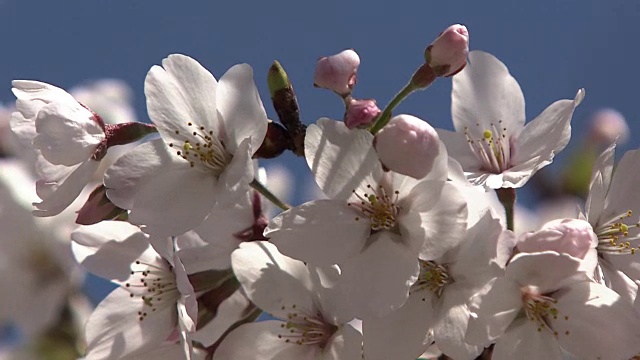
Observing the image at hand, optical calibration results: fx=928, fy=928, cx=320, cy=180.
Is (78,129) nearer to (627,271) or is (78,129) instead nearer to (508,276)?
(508,276)

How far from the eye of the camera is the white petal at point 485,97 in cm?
184

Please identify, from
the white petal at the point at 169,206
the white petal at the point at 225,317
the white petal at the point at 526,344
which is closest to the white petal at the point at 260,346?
the white petal at the point at 225,317

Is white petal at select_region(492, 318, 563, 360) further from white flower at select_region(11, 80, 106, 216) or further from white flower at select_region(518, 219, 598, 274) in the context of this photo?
white flower at select_region(11, 80, 106, 216)

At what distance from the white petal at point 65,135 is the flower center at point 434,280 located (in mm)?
626

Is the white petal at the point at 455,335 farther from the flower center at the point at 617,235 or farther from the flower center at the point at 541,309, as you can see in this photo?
the flower center at the point at 617,235

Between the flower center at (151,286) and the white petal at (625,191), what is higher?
the white petal at (625,191)

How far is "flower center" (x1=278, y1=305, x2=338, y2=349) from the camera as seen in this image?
1.53m

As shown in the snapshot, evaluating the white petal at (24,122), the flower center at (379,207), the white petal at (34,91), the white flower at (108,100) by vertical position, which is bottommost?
the white flower at (108,100)

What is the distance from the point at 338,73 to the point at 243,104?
0.17 m

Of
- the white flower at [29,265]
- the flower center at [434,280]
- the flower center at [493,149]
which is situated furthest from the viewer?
the white flower at [29,265]

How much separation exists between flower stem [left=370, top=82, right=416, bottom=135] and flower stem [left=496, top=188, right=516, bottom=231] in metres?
0.25

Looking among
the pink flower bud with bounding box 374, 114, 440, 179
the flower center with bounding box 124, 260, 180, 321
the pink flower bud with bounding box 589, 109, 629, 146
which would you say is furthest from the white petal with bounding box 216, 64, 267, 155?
the pink flower bud with bounding box 589, 109, 629, 146

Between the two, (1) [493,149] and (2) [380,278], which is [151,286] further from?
(1) [493,149]

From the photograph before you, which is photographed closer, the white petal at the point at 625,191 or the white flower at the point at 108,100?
the white petal at the point at 625,191
